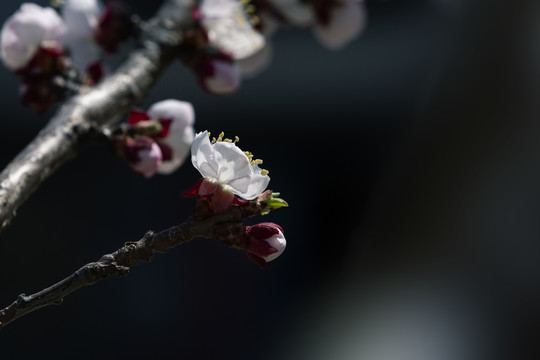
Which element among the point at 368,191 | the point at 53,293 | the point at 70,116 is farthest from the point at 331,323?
the point at 53,293

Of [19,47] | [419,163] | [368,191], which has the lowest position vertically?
[19,47]

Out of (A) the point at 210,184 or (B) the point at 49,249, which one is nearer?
(A) the point at 210,184

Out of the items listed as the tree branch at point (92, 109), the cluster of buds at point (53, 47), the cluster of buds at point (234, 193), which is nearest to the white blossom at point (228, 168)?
the cluster of buds at point (234, 193)

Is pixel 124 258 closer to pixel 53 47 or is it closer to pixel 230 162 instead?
pixel 230 162

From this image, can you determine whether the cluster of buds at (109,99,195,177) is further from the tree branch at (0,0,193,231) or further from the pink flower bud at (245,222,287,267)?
the pink flower bud at (245,222,287,267)

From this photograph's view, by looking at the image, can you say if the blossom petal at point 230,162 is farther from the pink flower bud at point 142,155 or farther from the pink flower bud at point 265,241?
the pink flower bud at point 142,155

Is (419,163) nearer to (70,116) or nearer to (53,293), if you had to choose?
(70,116)

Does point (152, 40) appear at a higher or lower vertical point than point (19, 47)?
higher
